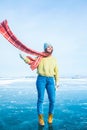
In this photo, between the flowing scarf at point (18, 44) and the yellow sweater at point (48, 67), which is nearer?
the flowing scarf at point (18, 44)

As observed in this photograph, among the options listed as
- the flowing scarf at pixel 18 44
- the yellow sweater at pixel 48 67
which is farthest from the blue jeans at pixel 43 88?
the flowing scarf at pixel 18 44

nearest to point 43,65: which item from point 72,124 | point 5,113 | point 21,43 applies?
point 21,43

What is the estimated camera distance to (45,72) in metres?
7.47

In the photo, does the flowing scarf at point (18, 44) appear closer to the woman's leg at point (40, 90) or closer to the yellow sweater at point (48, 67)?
the yellow sweater at point (48, 67)

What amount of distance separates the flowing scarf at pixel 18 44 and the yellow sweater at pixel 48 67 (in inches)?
3.9

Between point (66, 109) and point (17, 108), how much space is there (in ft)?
4.71

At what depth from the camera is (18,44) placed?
24.1ft

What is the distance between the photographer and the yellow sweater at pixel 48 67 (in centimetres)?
748

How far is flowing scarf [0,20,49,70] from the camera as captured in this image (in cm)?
713

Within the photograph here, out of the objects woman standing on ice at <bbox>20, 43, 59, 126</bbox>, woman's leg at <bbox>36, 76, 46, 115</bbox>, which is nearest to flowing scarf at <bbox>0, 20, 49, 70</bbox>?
woman standing on ice at <bbox>20, 43, 59, 126</bbox>

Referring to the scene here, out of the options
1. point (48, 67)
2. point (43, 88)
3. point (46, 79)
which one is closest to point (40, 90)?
Result: point (43, 88)

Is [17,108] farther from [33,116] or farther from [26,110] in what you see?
[33,116]

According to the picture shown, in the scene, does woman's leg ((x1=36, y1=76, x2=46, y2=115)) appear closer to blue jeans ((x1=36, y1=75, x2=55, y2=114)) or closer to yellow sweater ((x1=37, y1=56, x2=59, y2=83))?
blue jeans ((x1=36, y1=75, x2=55, y2=114))

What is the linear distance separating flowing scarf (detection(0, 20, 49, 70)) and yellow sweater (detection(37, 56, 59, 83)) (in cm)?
10
